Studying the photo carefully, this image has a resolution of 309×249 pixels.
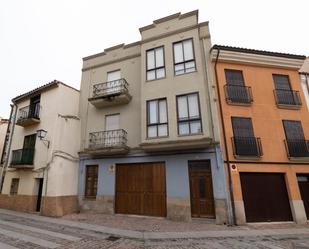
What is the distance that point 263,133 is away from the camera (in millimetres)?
10742

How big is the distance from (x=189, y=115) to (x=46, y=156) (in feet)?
31.1

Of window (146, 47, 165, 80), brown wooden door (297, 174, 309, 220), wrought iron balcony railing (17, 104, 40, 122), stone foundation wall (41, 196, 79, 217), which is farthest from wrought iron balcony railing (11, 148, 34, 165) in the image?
brown wooden door (297, 174, 309, 220)

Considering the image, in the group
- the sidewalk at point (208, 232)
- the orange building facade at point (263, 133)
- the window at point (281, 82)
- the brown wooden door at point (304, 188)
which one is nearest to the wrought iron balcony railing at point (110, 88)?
the orange building facade at point (263, 133)

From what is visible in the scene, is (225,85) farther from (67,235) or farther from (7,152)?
(7,152)

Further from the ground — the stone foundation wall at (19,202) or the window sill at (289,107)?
the window sill at (289,107)

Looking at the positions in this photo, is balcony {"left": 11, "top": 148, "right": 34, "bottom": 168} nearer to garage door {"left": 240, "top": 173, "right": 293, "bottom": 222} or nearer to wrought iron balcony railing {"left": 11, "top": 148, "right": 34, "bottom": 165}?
wrought iron balcony railing {"left": 11, "top": 148, "right": 34, "bottom": 165}

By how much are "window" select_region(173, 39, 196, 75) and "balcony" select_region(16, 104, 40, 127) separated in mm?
10588

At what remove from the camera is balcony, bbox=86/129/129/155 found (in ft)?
38.3

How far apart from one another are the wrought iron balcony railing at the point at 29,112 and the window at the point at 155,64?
8.88 metres

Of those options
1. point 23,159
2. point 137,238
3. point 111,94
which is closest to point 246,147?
point 137,238

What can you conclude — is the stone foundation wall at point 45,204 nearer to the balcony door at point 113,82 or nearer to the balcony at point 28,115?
the balcony at point 28,115

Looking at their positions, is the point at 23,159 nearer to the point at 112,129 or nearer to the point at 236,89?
the point at 112,129

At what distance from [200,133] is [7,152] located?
50.7ft

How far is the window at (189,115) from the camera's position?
10.4m
